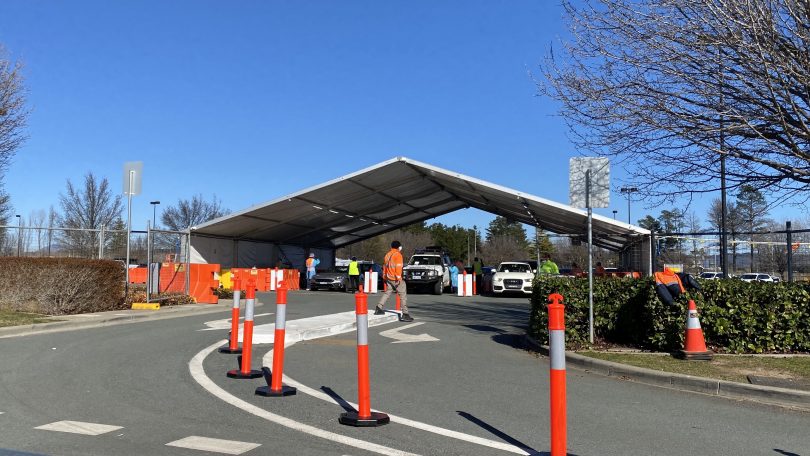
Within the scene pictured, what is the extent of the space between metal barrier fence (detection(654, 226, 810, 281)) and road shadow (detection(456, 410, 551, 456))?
7493mm

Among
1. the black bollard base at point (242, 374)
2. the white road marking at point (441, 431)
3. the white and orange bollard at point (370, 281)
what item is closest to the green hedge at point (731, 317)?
the white road marking at point (441, 431)

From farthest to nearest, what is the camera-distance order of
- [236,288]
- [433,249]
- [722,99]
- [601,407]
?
[433,249], [722,99], [236,288], [601,407]

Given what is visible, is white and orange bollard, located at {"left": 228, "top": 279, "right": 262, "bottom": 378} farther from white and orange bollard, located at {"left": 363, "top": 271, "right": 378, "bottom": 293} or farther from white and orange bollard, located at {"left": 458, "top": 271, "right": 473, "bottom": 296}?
white and orange bollard, located at {"left": 363, "top": 271, "right": 378, "bottom": 293}

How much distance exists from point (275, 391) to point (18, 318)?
928cm

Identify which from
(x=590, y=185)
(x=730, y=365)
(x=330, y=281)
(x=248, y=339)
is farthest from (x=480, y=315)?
(x=330, y=281)

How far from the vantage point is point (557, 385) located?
14.5ft

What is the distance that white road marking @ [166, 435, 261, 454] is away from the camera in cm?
496

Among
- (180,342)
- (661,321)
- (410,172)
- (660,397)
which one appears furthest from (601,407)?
(410,172)

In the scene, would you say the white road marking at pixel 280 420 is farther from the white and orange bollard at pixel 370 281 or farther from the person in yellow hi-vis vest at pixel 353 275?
the person in yellow hi-vis vest at pixel 353 275

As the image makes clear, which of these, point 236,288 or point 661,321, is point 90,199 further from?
point 661,321

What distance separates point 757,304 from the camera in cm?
960

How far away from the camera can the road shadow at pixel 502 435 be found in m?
5.03

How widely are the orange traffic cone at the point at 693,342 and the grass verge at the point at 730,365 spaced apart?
15cm

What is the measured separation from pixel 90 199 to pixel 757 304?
37.1m
